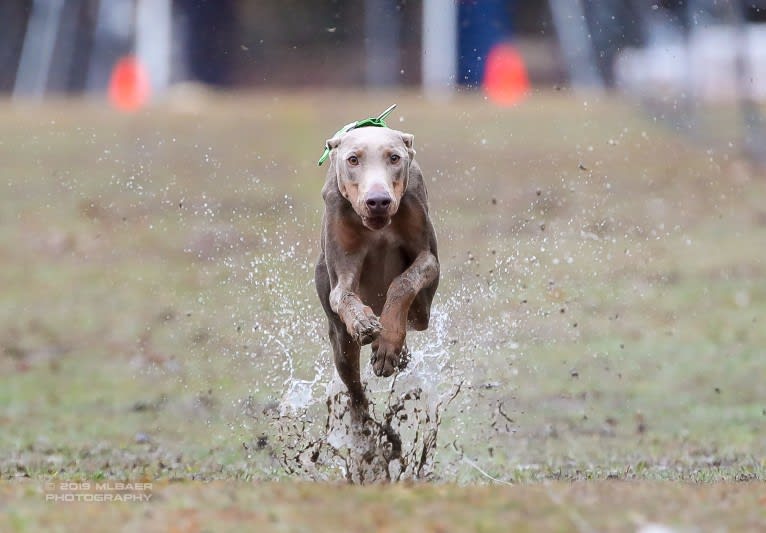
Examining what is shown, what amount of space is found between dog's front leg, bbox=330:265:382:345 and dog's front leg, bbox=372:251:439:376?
8 cm

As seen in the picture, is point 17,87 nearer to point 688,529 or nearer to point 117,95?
point 117,95

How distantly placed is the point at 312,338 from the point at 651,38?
10.5m

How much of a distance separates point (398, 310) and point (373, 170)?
1.91 feet

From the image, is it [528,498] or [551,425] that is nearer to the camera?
[528,498]

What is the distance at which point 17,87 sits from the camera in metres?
25.9

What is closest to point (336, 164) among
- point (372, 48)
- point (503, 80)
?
point (503, 80)

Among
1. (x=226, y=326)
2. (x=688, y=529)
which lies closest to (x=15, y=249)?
(x=226, y=326)

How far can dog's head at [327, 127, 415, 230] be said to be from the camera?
5852 mm

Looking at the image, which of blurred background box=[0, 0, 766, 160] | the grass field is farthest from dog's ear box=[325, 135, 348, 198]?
blurred background box=[0, 0, 766, 160]

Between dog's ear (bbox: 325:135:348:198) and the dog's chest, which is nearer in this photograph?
dog's ear (bbox: 325:135:348:198)

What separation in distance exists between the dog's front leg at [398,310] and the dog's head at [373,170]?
297mm

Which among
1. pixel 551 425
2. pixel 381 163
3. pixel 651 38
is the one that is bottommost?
pixel 551 425

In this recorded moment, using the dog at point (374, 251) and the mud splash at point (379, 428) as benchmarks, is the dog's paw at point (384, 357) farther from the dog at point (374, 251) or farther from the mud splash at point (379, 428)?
the mud splash at point (379, 428)

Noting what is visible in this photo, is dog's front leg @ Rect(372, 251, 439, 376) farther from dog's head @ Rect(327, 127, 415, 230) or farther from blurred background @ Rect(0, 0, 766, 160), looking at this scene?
blurred background @ Rect(0, 0, 766, 160)
